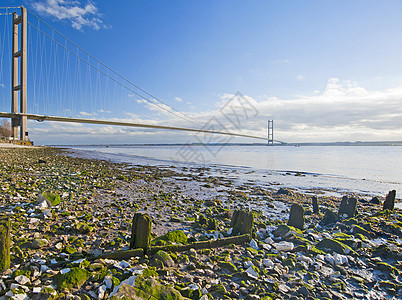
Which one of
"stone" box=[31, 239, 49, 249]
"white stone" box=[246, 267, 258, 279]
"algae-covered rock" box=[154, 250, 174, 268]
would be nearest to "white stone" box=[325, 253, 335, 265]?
"white stone" box=[246, 267, 258, 279]

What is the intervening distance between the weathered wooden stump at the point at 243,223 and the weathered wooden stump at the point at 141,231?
1448 mm

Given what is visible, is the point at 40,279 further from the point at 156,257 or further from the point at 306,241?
the point at 306,241

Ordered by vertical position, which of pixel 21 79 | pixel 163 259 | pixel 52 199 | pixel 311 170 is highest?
pixel 21 79

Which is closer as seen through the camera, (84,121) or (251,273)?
(251,273)

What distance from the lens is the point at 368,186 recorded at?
1055 centimetres

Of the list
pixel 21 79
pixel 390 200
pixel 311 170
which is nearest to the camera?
pixel 390 200

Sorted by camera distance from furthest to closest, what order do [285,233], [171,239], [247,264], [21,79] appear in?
[21,79] → [285,233] → [171,239] → [247,264]

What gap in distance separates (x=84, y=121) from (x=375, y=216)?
3331cm

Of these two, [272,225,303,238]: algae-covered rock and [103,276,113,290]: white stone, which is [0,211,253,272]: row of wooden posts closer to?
[103,276,113,290]: white stone

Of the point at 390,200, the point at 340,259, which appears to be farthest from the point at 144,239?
the point at 390,200

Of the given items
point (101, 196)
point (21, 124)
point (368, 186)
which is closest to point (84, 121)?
point (21, 124)

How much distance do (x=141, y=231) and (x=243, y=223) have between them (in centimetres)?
157

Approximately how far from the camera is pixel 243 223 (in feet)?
11.4

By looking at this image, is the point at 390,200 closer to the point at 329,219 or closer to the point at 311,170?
the point at 329,219
